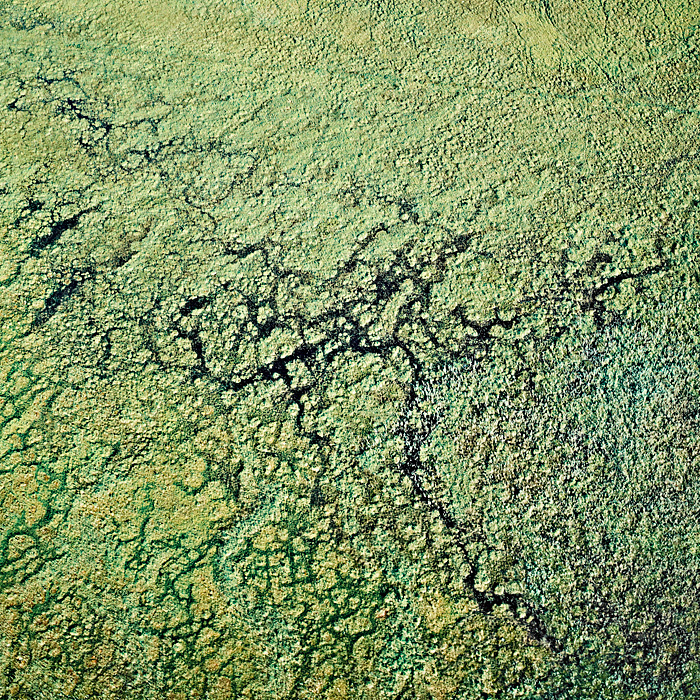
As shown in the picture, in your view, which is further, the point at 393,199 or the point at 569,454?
the point at 393,199

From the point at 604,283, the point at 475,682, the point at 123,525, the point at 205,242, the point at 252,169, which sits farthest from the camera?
the point at 252,169

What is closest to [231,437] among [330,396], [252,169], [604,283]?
[330,396]

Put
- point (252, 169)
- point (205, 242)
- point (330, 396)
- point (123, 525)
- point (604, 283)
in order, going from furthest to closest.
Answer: point (252, 169) → point (205, 242) → point (604, 283) → point (330, 396) → point (123, 525)

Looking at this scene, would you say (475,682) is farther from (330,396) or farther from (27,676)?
(27,676)

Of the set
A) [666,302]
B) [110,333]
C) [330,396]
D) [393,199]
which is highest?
[666,302]

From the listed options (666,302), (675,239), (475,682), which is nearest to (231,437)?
(475,682)

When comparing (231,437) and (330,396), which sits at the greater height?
(330,396)

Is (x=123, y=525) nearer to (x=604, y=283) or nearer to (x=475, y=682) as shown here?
(x=475, y=682)
